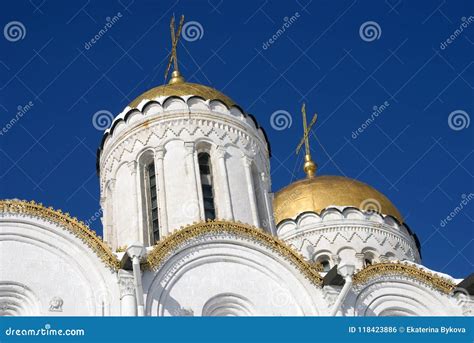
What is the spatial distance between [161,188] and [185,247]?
2178 mm

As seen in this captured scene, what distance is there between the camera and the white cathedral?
1320 cm

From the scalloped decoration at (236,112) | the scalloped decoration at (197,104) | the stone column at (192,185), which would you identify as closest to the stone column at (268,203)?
the scalloped decoration at (236,112)

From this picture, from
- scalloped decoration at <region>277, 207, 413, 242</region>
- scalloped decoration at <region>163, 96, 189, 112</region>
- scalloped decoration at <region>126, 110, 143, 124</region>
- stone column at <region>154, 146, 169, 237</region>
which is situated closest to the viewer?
stone column at <region>154, 146, 169, 237</region>

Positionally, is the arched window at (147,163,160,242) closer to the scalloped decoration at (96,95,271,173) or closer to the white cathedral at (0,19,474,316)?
the white cathedral at (0,19,474,316)

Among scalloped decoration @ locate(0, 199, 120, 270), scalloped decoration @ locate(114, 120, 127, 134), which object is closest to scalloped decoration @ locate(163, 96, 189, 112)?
scalloped decoration @ locate(114, 120, 127, 134)

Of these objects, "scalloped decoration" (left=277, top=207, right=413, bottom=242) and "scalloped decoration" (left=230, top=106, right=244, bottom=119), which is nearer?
"scalloped decoration" (left=230, top=106, right=244, bottom=119)

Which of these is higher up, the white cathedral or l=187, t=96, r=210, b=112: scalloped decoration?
l=187, t=96, r=210, b=112: scalloped decoration

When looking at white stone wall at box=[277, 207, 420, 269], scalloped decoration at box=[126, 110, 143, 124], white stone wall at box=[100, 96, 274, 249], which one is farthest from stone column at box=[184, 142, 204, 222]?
white stone wall at box=[277, 207, 420, 269]

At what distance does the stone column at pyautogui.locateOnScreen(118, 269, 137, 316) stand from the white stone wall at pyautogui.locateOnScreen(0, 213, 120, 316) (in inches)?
4.3

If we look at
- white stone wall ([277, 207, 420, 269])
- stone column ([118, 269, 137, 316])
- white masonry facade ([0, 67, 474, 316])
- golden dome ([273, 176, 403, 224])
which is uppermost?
golden dome ([273, 176, 403, 224])

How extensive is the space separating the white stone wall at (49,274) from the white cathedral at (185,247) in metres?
0.02

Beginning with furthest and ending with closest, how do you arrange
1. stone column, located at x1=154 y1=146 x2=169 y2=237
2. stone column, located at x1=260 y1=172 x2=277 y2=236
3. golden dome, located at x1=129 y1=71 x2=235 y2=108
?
golden dome, located at x1=129 y1=71 x2=235 y2=108, stone column, located at x1=260 y1=172 x2=277 y2=236, stone column, located at x1=154 y1=146 x2=169 y2=237

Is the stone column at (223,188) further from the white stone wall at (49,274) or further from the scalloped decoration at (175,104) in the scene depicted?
the white stone wall at (49,274)
